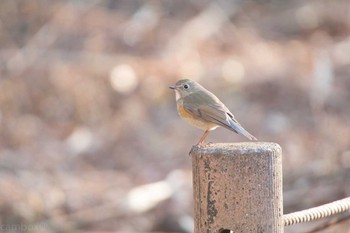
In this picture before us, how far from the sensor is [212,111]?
4363mm

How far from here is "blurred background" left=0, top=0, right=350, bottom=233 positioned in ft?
25.1

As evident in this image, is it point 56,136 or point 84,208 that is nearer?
point 84,208

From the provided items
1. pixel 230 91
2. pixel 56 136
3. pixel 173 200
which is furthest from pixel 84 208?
pixel 230 91

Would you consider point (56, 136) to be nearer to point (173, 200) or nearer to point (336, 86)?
point (173, 200)

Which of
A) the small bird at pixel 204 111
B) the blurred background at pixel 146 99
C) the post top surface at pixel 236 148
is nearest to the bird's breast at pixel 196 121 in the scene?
the small bird at pixel 204 111

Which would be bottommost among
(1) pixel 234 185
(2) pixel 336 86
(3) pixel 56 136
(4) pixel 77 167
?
(1) pixel 234 185

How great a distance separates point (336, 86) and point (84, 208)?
446 cm

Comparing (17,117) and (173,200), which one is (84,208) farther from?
(17,117)

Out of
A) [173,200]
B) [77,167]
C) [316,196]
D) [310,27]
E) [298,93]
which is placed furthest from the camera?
[310,27]

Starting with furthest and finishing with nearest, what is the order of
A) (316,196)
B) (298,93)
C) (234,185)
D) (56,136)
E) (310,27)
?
(310,27) → (298,93) → (56,136) → (316,196) → (234,185)

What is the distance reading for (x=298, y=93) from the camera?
418 inches

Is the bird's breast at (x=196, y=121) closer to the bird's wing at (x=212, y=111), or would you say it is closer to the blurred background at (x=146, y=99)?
the bird's wing at (x=212, y=111)

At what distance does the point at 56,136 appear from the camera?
32.5 feet

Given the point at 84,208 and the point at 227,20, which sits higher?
the point at 227,20
